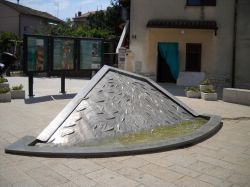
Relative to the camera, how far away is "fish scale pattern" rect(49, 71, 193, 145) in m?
6.37

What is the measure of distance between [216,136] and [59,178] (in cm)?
404

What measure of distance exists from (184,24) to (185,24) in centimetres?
6

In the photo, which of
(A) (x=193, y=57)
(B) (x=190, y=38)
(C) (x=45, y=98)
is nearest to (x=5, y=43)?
(B) (x=190, y=38)

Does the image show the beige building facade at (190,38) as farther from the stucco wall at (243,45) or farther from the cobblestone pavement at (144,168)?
the cobblestone pavement at (144,168)

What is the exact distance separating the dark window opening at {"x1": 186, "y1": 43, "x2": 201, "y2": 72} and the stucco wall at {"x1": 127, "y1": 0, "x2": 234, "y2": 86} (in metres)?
0.28

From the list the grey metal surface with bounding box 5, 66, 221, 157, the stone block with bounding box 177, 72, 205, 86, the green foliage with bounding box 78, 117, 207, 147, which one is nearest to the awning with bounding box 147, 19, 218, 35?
the stone block with bounding box 177, 72, 205, 86

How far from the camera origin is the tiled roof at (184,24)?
57.5ft

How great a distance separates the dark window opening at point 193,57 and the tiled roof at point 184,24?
1.31 metres

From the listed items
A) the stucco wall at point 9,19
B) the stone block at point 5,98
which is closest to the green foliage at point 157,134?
the stone block at point 5,98

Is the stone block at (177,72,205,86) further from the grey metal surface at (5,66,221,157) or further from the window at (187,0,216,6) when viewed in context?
the grey metal surface at (5,66,221,157)

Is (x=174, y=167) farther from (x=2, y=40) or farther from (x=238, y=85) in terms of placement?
(x=2, y=40)

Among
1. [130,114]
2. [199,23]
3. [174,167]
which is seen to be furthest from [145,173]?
[199,23]

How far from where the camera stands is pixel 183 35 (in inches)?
725

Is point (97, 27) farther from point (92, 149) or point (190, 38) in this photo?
point (92, 149)
